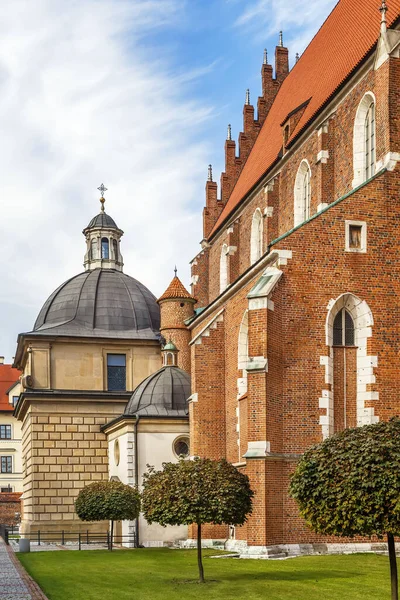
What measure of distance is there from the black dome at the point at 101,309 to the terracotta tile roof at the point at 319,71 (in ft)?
18.2

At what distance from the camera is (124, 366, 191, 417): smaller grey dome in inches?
1426

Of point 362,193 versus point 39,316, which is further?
point 39,316

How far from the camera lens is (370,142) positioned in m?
26.9

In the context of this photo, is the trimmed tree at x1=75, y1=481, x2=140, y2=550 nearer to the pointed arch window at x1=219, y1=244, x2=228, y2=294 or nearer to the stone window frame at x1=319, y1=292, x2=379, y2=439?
the stone window frame at x1=319, y1=292, x2=379, y2=439

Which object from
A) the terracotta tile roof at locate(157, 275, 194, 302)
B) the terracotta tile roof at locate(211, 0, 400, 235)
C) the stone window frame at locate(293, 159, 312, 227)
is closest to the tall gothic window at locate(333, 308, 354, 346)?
the stone window frame at locate(293, 159, 312, 227)

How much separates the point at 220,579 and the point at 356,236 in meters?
9.60

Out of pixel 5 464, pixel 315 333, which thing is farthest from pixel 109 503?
pixel 5 464

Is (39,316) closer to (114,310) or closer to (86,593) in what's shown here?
(114,310)

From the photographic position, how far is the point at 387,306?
78.3ft

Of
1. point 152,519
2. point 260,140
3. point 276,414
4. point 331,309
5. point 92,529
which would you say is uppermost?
point 260,140

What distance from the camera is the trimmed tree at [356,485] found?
44.3 feet

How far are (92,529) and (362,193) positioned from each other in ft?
74.3

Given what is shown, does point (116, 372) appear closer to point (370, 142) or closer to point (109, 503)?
point (109, 503)

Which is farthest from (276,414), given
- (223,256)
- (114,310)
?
(114,310)
